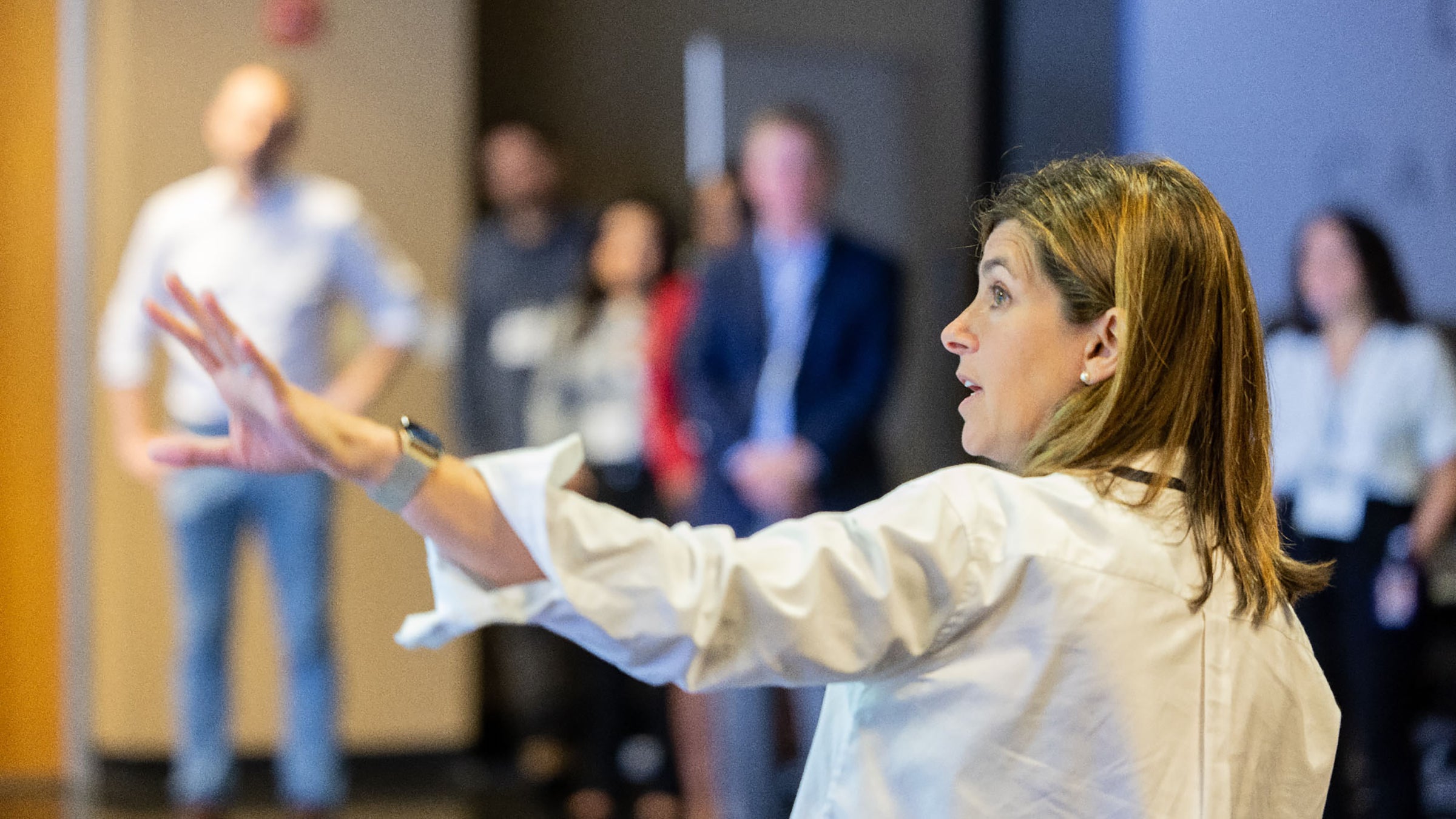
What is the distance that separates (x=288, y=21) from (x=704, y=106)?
1248mm

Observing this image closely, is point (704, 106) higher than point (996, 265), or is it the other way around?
point (704, 106)

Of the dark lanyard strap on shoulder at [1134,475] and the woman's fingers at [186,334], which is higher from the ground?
the woman's fingers at [186,334]

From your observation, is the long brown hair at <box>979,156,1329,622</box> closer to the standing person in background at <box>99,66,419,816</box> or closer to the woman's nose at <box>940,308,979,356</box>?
the woman's nose at <box>940,308,979,356</box>

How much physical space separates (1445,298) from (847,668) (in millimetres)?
2622

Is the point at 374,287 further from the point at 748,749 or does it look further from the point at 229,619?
the point at 748,749

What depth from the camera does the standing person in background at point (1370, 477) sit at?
2924 millimetres

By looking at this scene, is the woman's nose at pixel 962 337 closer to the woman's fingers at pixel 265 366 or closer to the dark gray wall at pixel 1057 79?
the woman's fingers at pixel 265 366

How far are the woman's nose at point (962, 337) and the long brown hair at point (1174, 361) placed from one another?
7 centimetres

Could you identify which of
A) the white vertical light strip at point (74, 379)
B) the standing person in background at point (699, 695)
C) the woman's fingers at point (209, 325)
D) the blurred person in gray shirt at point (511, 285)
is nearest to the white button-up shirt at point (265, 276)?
the blurred person in gray shirt at point (511, 285)

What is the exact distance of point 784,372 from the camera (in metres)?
3.15

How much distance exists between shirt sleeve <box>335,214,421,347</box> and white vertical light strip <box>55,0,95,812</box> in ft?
3.41

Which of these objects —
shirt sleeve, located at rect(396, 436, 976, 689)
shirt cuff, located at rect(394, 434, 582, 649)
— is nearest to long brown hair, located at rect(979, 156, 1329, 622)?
shirt sleeve, located at rect(396, 436, 976, 689)

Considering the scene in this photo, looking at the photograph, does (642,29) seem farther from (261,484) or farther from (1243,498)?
(1243,498)

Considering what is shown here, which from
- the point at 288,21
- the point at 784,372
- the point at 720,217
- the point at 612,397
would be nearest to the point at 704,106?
the point at 720,217
